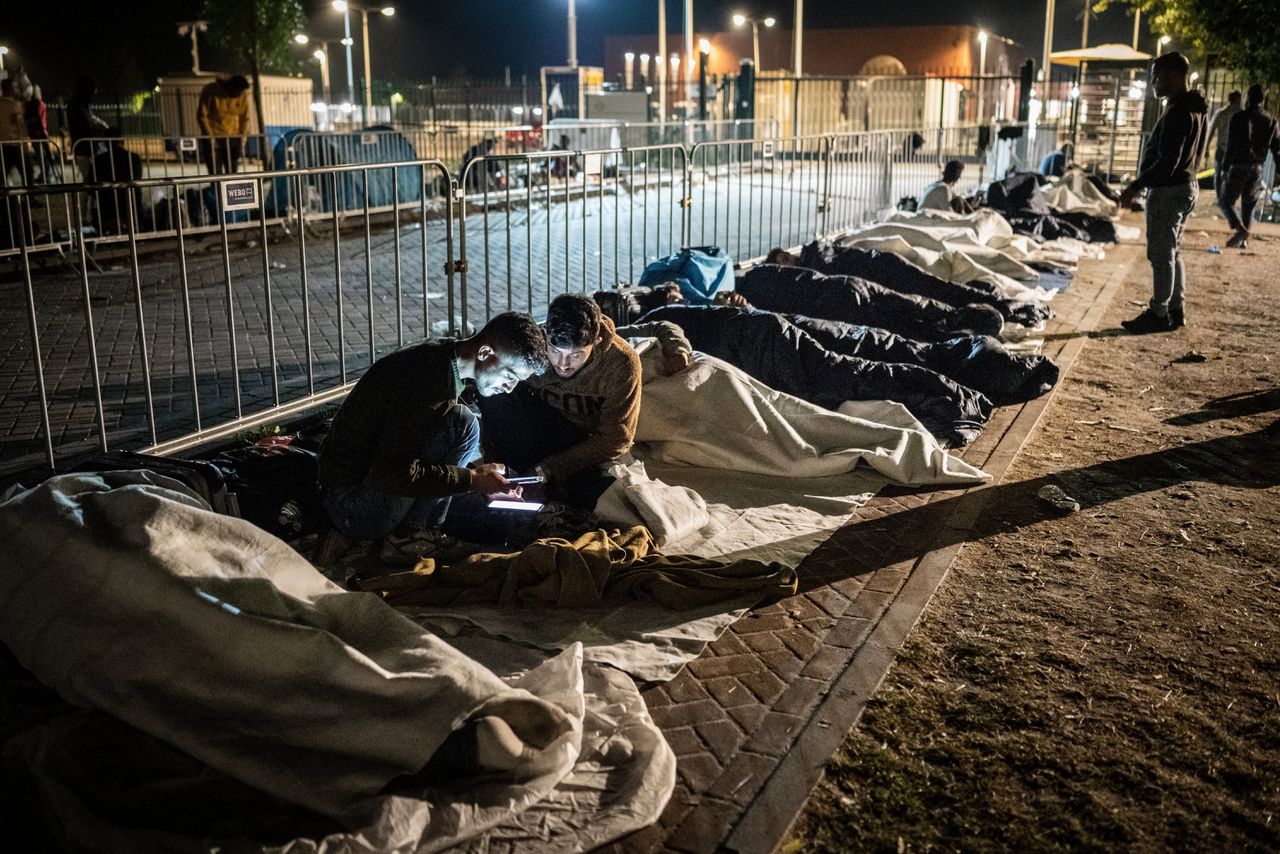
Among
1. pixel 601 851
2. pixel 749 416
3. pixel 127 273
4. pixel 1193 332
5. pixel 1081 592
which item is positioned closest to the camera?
pixel 601 851

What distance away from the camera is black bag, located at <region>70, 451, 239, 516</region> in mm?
4461

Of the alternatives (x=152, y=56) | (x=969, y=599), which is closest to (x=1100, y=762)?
(x=969, y=599)

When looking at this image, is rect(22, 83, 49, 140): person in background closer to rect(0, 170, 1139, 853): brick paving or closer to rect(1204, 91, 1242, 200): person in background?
rect(0, 170, 1139, 853): brick paving

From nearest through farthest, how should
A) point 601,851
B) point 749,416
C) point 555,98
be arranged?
point 601,851 < point 749,416 < point 555,98

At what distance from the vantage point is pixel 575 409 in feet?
17.7

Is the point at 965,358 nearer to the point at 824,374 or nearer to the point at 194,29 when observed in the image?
the point at 824,374

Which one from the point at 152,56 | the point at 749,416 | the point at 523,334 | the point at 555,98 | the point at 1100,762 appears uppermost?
the point at 152,56

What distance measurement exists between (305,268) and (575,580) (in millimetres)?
3448

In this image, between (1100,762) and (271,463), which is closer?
(1100,762)

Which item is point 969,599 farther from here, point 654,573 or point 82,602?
point 82,602

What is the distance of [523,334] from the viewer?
14.2 ft

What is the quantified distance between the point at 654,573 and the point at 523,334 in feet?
3.59

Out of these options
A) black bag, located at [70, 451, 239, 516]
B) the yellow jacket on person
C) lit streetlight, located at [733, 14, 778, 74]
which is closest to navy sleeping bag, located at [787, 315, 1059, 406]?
black bag, located at [70, 451, 239, 516]

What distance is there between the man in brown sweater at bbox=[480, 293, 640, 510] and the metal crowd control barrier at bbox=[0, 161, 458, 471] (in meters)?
1.52
